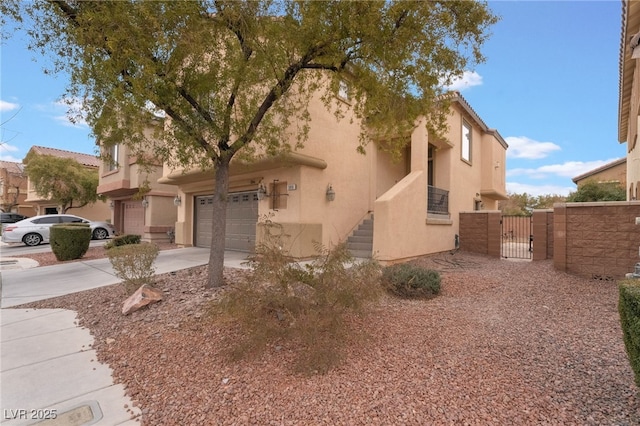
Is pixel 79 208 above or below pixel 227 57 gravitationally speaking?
below

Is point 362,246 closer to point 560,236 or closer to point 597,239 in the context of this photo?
point 560,236

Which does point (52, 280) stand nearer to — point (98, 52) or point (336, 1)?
point (98, 52)

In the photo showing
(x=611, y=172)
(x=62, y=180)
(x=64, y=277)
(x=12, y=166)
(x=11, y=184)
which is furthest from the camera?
(x=12, y=166)

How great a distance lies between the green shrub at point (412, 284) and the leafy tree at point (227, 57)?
309 cm

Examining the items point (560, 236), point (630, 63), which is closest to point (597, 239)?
point (560, 236)

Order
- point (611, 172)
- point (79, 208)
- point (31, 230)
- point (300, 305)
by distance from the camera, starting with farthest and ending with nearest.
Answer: point (79, 208)
point (611, 172)
point (31, 230)
point (300, 305)

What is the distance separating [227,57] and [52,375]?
531 centimetres

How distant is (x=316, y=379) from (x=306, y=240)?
22.7 ft

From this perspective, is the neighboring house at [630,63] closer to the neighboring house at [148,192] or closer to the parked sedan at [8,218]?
the neighboring house at [148,192]

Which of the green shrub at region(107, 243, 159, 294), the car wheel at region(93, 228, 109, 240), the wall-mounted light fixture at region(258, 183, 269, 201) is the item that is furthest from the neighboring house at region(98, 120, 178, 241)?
the green shrub at region(107, 243, 159, 294)

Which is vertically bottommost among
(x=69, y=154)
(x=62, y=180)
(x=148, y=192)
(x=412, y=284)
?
(x=412, y=284)

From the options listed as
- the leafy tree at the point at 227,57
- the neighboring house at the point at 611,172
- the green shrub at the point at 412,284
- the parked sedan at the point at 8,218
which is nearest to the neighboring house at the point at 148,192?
the leafy tree at the point at 227,57

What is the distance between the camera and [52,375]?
364cm

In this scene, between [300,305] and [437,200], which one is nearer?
[300,305]
